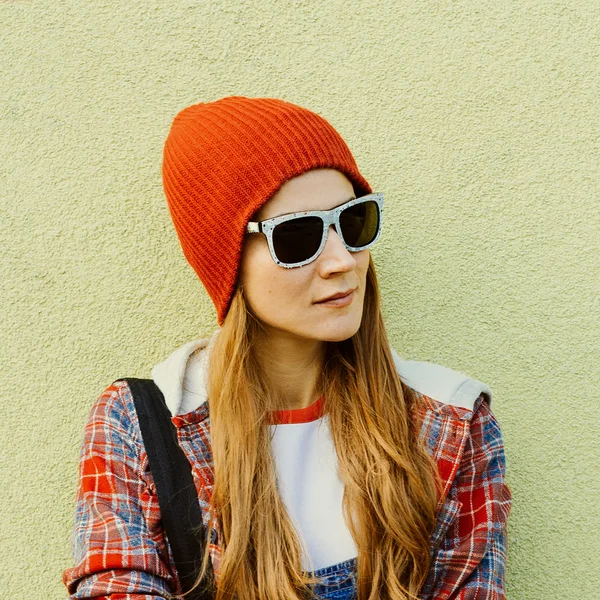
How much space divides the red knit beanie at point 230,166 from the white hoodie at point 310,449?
8.2 inches

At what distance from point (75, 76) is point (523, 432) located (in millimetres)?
1896

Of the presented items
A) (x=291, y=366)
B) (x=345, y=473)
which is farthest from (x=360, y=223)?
(x=345, y=473)

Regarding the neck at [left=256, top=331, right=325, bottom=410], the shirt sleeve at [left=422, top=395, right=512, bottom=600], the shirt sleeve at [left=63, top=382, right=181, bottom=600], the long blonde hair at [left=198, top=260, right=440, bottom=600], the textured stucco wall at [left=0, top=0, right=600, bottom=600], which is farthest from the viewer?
the textured stucco wall at [left=0, top=0, right=600, bottom=600]

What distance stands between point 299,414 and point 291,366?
141mm

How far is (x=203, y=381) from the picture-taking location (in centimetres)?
179

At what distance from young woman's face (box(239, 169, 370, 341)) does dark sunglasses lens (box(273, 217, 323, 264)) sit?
3cm

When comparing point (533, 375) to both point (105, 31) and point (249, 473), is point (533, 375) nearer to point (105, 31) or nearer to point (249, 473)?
point (249, 473)

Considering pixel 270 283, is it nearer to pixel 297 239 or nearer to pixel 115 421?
pixel 297 239

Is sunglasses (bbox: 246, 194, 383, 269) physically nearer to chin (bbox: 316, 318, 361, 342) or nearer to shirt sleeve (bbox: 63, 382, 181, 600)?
chin (bbox: 316, 318, 361, 342)

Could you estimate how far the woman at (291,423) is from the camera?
62.6 inches

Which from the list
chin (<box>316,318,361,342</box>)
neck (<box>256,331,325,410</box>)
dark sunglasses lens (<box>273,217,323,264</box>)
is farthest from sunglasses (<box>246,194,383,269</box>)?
neck (<box>256,331,325,410</box>)

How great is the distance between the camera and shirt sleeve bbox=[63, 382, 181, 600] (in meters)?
1.50

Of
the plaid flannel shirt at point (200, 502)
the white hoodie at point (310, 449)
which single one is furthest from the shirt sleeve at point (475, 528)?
the white hoodie at point (310, 449)

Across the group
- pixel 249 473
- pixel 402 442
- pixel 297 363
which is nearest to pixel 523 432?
pixel 402 442
